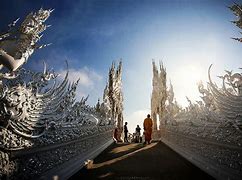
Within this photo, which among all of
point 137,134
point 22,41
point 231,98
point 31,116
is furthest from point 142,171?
point 137,134

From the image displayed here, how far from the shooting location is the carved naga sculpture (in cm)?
301

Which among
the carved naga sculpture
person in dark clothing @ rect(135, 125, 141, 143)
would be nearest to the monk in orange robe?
person in dark clothing @ rect(135, 125, 141, 143)

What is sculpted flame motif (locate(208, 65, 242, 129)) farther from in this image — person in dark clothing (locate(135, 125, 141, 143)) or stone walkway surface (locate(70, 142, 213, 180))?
person in dark clothing (locate(135, 125, 141, 143))

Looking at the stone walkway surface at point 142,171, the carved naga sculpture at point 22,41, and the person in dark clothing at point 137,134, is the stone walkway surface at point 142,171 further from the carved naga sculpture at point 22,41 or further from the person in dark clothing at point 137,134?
the person in dark clothing at point 137,134

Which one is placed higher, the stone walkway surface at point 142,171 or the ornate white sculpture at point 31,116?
the ornate white sculpture at point 31,116

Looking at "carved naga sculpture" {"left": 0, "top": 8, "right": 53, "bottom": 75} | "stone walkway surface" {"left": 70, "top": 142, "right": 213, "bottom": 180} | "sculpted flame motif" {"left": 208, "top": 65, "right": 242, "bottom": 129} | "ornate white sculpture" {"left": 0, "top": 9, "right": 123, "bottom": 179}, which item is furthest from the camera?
"stone walkway surface" {"left": 70, "top": 142, "right": 213, "bottom": 180}

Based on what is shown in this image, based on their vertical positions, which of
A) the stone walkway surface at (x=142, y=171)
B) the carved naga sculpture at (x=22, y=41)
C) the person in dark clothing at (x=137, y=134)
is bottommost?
the stone walkway surface at (x=142, y=171)

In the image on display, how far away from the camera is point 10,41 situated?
3.17 meters

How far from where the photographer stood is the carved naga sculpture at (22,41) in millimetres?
3013

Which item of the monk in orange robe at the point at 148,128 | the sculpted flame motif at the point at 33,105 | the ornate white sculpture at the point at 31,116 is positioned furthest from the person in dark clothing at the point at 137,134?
the sculpted flame motif at the point at 33,105

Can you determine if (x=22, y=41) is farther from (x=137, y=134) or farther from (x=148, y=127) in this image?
(x=137, y=134)

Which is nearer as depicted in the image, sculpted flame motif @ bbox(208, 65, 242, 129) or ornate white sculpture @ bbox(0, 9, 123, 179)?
Result: ornate white sculpture @ bbox(0, 9, 123, 179)

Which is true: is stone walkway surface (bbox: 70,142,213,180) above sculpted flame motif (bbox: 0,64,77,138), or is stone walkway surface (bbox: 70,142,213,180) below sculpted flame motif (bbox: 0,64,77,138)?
below

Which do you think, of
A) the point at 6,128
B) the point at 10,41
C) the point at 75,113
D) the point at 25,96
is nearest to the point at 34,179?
the point at 6,128
